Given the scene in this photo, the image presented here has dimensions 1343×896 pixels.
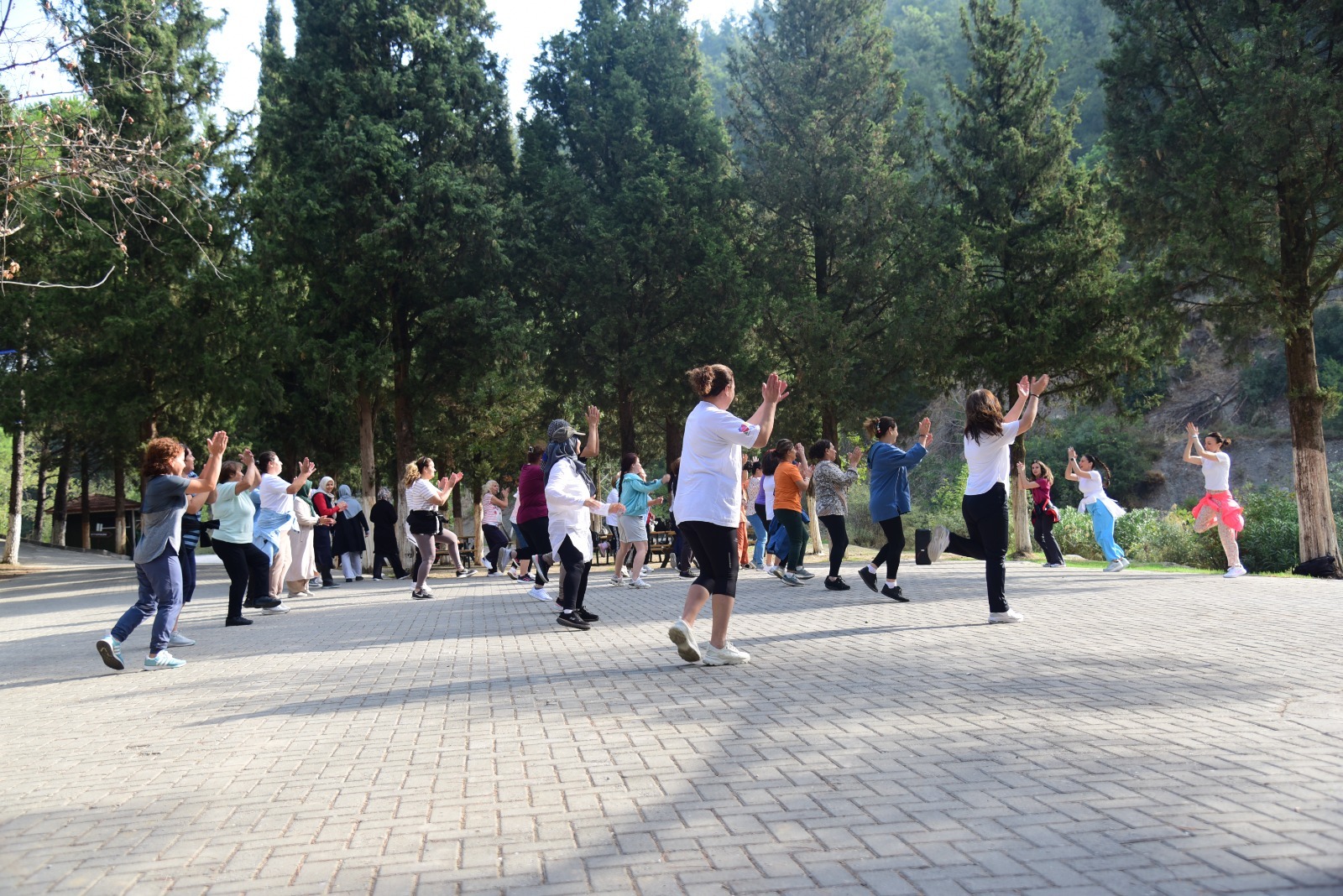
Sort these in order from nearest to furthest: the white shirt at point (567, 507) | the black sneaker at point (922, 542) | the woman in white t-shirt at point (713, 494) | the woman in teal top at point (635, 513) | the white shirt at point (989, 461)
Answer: the woman in white t-shirt at point (713, 494) → the white shirt at point (989, 461) → the white shirt at point (567, 507) → the black sneaker at point (922, 542) → the woman in teal top at point (635, 513)

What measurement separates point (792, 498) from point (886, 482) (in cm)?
279

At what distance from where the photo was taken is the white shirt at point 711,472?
25.2 feet

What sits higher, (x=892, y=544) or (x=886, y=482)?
(x=886, y=482)

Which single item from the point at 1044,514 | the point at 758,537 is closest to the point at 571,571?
the point at 758,537

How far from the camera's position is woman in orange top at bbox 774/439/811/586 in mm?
15227

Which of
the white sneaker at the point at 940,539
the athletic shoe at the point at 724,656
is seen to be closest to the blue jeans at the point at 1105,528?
the white sneaker at the point at 940,539

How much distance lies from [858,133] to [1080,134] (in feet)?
130

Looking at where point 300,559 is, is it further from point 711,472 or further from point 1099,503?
point 1099,503

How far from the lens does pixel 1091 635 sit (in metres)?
8.95

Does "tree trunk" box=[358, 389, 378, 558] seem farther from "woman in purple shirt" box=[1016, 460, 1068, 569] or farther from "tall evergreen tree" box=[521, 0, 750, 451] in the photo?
"woman in purple shirt" box=[1016, 460, 1068, 569]

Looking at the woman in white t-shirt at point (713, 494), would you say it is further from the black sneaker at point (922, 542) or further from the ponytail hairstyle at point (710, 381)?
the black sneaker at point (922, 542)

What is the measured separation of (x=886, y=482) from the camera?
12867 millimetres

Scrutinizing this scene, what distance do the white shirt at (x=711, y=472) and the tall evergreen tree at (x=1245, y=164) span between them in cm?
1265

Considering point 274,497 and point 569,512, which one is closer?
point 569,512
